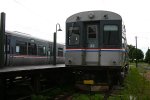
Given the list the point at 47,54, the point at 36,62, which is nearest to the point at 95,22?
the point at 36,62

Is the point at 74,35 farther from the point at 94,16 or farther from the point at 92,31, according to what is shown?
Answer: the point at 94,16

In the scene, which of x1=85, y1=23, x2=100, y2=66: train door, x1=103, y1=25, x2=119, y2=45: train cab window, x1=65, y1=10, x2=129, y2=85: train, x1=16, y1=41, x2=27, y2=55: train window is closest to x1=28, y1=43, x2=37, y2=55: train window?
x1=16, y1=41, x2=27, y2=55: train window

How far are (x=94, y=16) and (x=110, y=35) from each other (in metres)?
1.17

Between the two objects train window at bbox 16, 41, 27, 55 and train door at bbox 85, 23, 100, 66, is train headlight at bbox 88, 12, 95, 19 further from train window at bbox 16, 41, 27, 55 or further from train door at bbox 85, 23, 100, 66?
train window at bbox 16, 41, 27, 55

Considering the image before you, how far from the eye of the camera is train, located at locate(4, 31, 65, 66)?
1516 centimetres

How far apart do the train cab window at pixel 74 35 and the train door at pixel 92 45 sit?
16.5 inches

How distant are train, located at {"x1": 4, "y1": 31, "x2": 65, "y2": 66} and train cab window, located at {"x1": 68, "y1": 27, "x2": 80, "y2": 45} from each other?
142 inches

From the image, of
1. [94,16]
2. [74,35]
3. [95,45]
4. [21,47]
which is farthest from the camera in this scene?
[21,47]

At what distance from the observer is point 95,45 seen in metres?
13.0

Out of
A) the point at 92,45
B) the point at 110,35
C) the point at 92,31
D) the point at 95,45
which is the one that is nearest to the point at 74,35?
the point at 92,31

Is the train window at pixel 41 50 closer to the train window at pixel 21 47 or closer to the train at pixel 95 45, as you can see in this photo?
the train window at pixel 21 47

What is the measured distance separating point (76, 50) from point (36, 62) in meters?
6.22

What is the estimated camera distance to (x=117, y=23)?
1270 cm

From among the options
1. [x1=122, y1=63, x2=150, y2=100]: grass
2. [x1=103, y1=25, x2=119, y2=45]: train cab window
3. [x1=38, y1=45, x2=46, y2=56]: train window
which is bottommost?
[x1=122, y1=63, x2=150, y2=100]: grass
